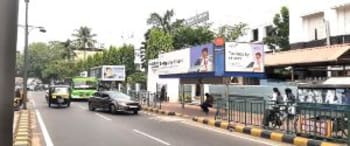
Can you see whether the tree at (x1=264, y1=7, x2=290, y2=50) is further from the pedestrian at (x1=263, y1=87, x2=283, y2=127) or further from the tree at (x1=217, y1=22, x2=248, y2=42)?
the pedestrian at (x1=263, y1=87, x2=283, y2=127)

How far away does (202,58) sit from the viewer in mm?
27531

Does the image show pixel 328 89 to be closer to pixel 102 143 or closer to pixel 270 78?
pixel 102 143

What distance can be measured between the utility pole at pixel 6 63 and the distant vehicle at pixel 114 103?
2526 cm

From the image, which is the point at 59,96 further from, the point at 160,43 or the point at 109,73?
the point at 109,73

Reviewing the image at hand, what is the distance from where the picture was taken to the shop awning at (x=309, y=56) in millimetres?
25416

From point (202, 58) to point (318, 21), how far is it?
950 cm

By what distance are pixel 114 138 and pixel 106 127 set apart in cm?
426

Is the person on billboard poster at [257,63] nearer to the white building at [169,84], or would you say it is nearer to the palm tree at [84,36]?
the white building at [169,84]

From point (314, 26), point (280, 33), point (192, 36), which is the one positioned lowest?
point (314, 26)

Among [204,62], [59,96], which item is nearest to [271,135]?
[204,62]

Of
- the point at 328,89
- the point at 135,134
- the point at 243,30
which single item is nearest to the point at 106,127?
the point at 135,134

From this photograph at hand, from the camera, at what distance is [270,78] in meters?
35.9

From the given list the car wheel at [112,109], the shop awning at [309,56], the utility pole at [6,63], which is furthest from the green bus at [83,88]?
the utility pole at [6,63]

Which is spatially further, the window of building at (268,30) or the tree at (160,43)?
the tree at (160,43)
